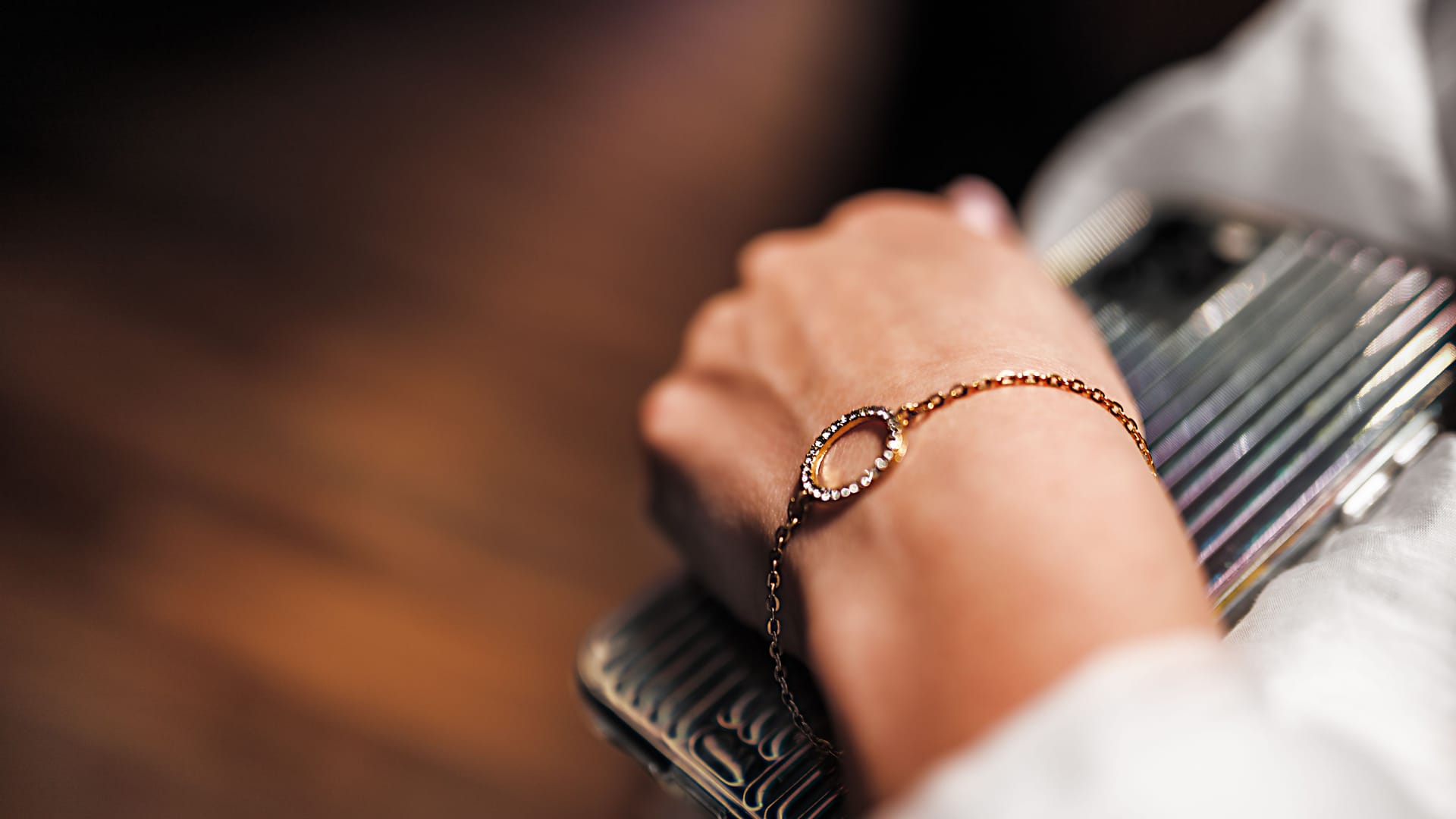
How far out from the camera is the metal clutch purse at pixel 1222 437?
13.6 inches

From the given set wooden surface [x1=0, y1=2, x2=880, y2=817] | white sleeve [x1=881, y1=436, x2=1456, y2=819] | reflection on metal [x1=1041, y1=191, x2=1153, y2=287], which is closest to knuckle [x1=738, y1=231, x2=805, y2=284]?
reflection on metal [x1=1041, y1=191, x2=1153, y2=287]

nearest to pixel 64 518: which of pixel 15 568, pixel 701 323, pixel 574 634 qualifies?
pixel 15 568

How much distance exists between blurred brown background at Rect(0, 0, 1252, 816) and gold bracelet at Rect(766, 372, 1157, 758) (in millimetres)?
313

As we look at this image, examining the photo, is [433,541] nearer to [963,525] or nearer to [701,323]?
[701,323]

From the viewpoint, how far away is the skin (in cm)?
24

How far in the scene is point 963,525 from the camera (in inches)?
10.6

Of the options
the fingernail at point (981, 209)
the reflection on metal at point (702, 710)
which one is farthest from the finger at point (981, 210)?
the reflection on metal at point (702, 710)

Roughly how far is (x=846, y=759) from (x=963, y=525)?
0.08 m

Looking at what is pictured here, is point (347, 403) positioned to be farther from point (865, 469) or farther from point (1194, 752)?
point (1194, 752)

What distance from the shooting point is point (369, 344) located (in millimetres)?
980

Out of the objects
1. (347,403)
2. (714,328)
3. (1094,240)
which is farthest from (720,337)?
(347,403)

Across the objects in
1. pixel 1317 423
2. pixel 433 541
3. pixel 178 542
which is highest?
pixel 178 542

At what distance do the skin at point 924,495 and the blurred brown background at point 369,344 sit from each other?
0.32 metres

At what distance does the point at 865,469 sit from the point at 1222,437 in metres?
0.18
